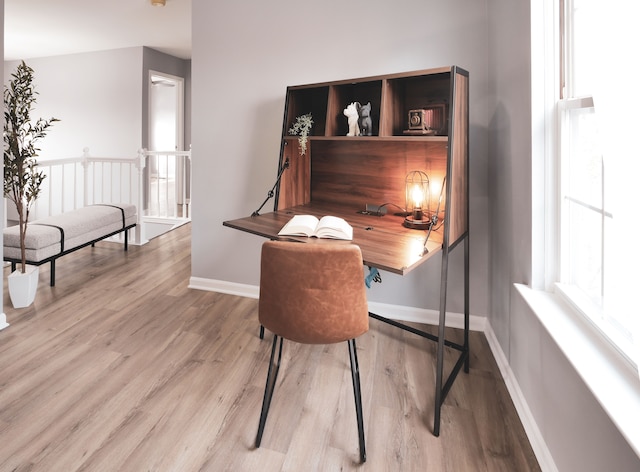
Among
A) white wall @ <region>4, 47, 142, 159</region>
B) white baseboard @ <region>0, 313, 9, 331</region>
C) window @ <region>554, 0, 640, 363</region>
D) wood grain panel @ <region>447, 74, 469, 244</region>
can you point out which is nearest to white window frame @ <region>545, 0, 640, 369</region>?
window @ <region>554, 0, 640, 363</region>

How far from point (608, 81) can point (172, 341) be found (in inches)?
96.5

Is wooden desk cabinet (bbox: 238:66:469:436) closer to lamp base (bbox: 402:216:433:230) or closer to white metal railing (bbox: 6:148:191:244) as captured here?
lamp base (bbox: 402:216:433:230)

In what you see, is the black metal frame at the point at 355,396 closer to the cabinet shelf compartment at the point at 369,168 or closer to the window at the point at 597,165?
the window at the point at 597,165

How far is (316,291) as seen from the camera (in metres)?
1.54

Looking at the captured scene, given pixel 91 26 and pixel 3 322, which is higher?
pixel 91 26

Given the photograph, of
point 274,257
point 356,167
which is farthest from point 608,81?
point 356,167

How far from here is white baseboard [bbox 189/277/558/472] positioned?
61.8 inches

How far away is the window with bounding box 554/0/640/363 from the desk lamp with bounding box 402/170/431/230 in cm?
86

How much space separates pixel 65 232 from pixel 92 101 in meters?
3.68

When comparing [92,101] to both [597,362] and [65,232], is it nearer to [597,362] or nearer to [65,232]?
[65,232]

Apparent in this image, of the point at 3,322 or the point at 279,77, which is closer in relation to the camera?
the point at 3,322

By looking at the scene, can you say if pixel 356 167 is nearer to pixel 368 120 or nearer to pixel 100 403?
pixel 368 120

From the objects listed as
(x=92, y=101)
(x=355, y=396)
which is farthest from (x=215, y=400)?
(x=92, y=101)

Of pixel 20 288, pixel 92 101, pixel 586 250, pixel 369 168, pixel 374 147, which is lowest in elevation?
pixel 20 288
